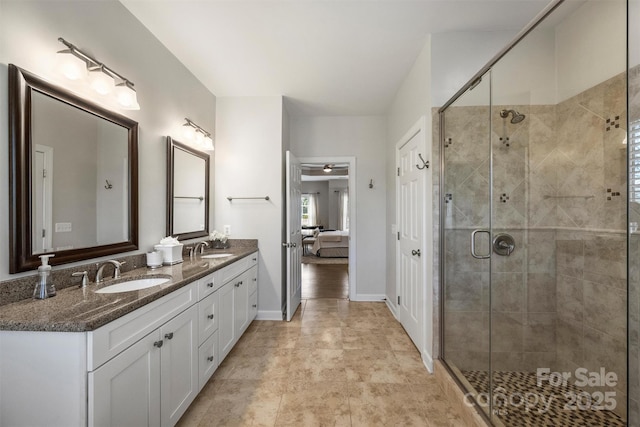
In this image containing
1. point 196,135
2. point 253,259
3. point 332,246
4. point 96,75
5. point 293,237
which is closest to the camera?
point 96,75

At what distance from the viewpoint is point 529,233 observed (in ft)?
6.75

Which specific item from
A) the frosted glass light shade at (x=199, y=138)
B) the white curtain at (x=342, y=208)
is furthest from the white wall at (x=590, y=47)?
the white curtain at (x=342, y=208)

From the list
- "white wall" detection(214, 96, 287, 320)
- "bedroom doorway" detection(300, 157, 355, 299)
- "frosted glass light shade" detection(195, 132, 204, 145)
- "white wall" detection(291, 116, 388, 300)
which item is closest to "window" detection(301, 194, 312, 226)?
"bedroom doorway" detection(300, 157, 355, 299)

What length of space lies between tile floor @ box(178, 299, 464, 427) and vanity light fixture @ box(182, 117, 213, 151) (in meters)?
2.01

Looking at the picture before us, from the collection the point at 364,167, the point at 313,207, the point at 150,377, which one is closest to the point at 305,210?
the point at 313,207

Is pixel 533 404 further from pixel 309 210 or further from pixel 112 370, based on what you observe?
pixel 309 210

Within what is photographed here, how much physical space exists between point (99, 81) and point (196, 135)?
1147 millimetres

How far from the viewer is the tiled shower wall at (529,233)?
1.86 m

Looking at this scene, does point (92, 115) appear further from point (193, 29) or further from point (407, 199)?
point (407, 199)

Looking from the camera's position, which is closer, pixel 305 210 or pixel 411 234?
pixel 411 234

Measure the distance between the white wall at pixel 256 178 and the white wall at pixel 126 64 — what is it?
39 centimetres

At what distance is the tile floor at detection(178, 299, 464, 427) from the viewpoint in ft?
5.42

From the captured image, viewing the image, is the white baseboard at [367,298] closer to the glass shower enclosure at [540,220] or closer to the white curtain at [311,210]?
the glass shower enclosure at [540,220]

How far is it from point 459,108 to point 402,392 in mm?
2090
